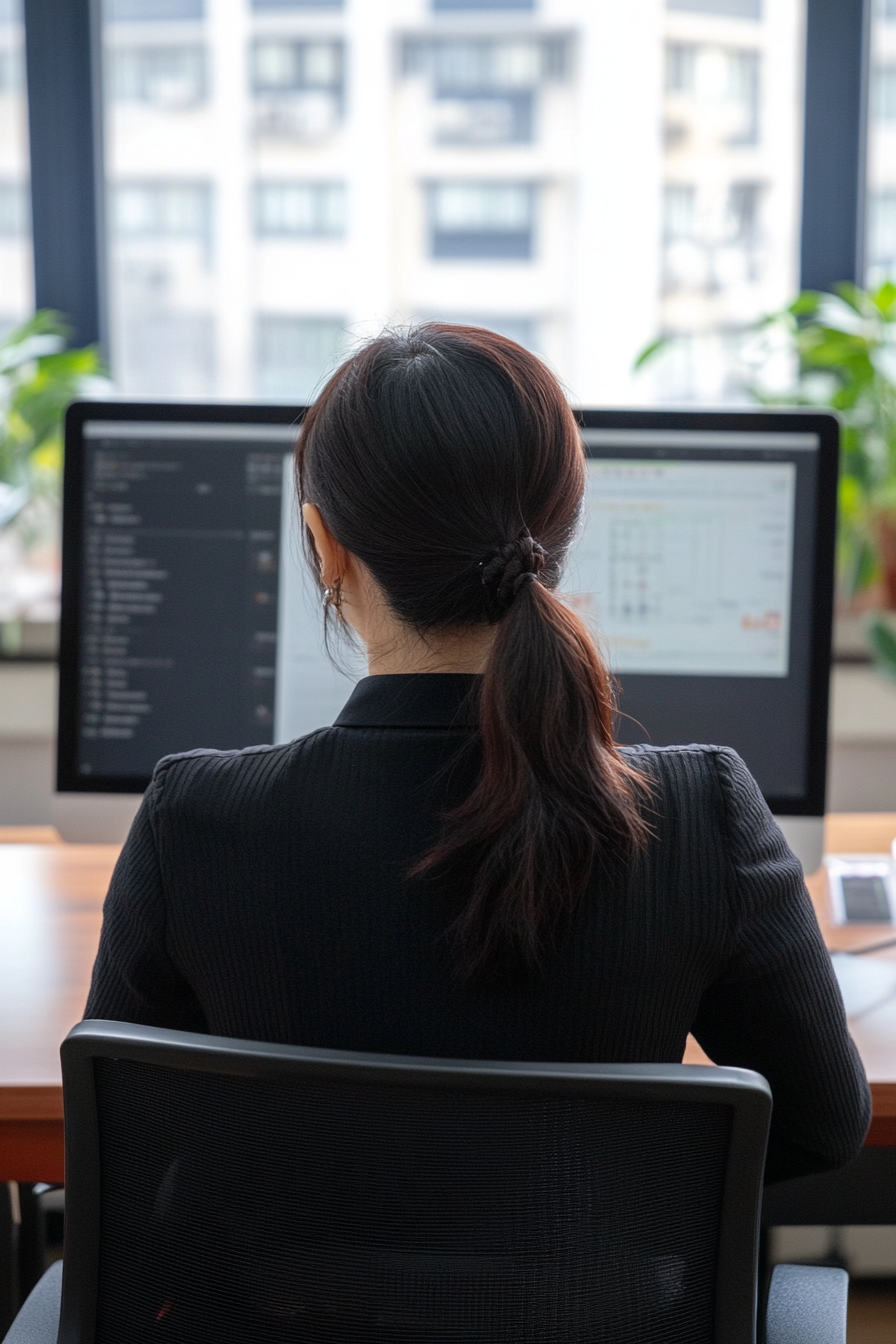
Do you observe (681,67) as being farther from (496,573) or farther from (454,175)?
(496,573)

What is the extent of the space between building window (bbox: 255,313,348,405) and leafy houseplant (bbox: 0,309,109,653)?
13.4 inches

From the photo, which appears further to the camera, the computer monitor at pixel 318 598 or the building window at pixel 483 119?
the building window at pixel 483 119

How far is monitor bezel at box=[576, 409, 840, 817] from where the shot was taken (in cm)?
122

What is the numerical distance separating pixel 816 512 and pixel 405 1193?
0.85 meters

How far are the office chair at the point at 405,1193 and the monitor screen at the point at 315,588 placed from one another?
65 centimetres

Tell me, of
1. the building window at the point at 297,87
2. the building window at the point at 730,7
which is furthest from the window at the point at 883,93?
the building window at the point at 297,87

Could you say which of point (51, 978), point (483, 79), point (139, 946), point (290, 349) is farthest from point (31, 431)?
point (139, 946)

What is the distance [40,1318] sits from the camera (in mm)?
783

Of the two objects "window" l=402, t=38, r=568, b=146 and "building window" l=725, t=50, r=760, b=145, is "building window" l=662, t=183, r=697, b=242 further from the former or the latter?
"window" l=402, t=38, r=568, b=146

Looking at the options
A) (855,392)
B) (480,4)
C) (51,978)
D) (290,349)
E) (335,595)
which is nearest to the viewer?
(335,595)

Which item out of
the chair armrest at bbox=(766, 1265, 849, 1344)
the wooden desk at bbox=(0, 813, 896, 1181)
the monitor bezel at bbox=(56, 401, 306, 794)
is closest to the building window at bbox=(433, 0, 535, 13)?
the monitor bezel at bbox=(56, 401, 306, 794)

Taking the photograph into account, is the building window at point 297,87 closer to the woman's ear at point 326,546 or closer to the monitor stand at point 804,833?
the monitor stand at point 804,833

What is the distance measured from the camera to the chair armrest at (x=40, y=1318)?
76 cm

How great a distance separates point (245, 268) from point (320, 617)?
144 centimetres
